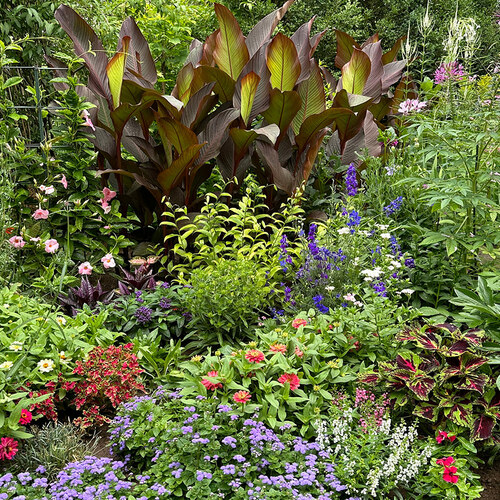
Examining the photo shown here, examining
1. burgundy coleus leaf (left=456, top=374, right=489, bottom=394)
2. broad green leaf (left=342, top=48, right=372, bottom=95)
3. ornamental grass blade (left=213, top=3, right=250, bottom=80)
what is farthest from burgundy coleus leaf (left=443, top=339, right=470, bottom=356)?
broad green leaf (left=342, top=48, right=372, bottom=95)

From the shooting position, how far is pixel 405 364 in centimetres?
255

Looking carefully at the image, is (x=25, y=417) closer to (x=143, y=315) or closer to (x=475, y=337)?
(x=143, y=315)

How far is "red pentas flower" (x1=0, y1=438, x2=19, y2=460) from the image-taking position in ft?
7.63

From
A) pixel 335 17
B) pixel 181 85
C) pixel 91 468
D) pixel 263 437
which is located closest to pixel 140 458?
pixel 91 468

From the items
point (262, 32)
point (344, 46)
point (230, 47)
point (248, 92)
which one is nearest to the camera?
point (248, 92)

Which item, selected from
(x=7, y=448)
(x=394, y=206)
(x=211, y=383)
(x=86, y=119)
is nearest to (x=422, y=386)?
(x=211, y=383)

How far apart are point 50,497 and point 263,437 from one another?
836 millimetres

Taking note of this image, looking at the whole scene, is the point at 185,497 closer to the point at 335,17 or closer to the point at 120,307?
the point at 120,307

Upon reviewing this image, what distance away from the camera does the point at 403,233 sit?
153 inches

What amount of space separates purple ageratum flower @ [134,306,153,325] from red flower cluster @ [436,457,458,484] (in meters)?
1.79

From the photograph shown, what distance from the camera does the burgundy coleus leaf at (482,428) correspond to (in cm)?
235

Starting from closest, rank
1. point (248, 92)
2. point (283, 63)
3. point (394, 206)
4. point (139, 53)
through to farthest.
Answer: point (394, 206), point (248, 92), point (283, 63), point (139, 53)

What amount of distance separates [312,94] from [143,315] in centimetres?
231

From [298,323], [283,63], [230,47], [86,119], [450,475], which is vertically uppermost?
[230,47]
